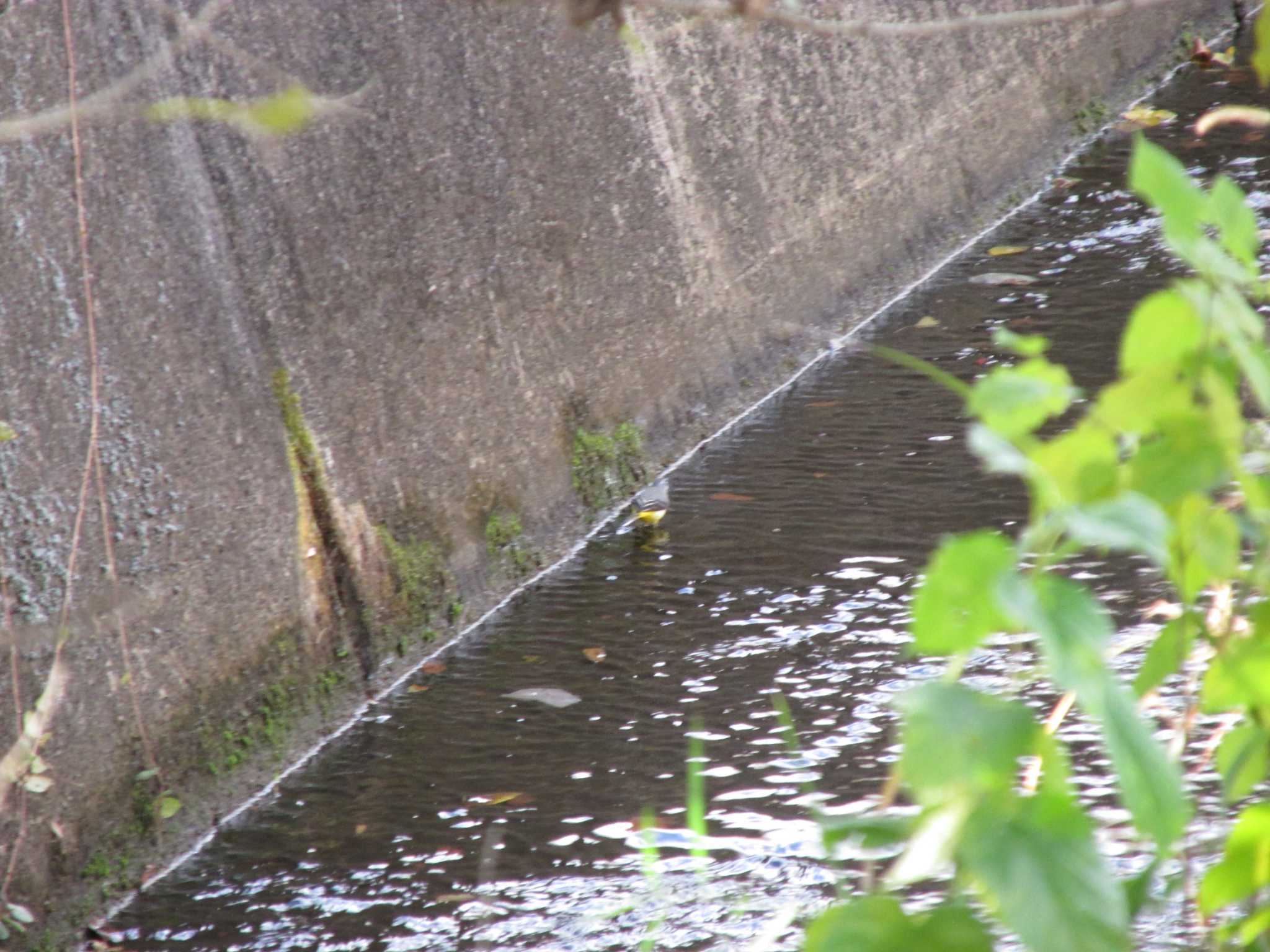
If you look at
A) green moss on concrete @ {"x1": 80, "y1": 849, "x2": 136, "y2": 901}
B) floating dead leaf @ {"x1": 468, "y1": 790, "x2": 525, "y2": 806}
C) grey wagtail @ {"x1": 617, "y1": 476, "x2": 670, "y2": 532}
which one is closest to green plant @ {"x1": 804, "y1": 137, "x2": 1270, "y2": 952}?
floating dead leaf @ {"x1": 468, "y1": 790, "x2": 525, "y2": 806}

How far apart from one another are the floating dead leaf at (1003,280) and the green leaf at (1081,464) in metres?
4.28

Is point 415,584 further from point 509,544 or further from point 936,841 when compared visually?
point 936,841

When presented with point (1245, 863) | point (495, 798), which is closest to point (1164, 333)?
point (1245, 863)

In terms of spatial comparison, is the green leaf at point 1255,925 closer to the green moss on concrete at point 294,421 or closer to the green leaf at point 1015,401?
the green leaf at point 1015,401

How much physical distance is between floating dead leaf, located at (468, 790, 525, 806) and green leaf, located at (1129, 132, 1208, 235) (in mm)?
2101

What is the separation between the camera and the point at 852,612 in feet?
10.8

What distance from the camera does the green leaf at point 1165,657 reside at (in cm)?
100

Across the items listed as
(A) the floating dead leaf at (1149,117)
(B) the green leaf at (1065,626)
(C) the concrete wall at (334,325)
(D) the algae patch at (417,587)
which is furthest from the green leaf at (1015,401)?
(A) the floating dead leaf at (1149,117)

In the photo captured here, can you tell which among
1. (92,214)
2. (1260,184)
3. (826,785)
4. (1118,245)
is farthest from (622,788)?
(1260,184)

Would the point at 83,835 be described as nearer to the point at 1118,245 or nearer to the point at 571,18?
the point at 571,18

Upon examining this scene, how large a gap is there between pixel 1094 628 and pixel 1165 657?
29 centimetres

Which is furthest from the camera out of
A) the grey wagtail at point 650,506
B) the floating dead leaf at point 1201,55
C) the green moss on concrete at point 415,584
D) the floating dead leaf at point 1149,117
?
the floating dead leaf at point 1201,55

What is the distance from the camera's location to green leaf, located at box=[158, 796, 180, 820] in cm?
276

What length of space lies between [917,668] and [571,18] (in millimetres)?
2251
